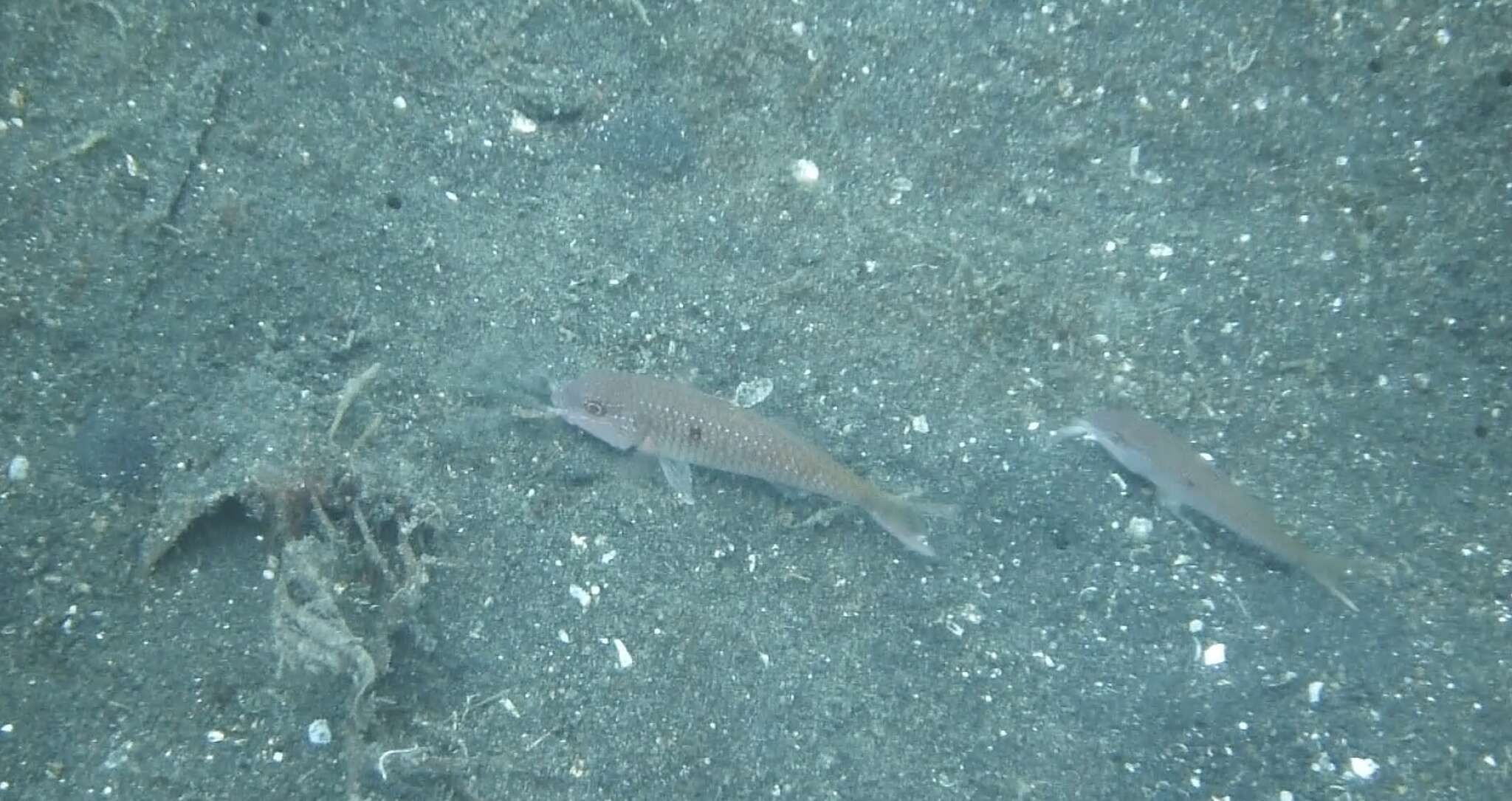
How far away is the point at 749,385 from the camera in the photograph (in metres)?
4.83

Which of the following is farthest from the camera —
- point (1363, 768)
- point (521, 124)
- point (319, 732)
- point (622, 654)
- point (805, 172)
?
point (805, 172)

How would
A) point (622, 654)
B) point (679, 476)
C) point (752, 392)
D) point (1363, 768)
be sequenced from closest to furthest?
point (1363, 768)
point (622, 654)
point (679, 476)
point (752, 392)

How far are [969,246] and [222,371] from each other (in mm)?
4154

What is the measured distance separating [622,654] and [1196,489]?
2.98 meters

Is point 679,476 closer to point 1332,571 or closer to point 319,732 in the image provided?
point 319,732

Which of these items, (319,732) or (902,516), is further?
(902,516)

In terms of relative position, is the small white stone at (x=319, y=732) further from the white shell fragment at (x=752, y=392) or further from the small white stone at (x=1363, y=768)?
the small white stone at (x=1363, y=768)

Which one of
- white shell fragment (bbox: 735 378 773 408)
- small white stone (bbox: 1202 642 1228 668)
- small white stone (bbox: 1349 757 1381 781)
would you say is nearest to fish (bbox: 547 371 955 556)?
white shell fragment (bbox: 735 378 773 408)

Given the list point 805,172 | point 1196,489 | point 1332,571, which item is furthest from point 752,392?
point 1332,571

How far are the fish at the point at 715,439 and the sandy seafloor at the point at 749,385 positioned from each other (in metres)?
0.27

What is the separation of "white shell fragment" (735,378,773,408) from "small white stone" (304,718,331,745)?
2488 millimetres

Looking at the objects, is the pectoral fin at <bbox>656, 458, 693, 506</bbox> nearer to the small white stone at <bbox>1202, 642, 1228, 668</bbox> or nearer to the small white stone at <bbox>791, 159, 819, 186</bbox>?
the small white stone at <bbox>791, 159, 819, 186</bbox>

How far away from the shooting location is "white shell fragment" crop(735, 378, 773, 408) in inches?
189

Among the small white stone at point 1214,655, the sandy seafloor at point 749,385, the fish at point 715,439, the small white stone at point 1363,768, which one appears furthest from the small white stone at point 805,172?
the small white stone at point 1363,768
